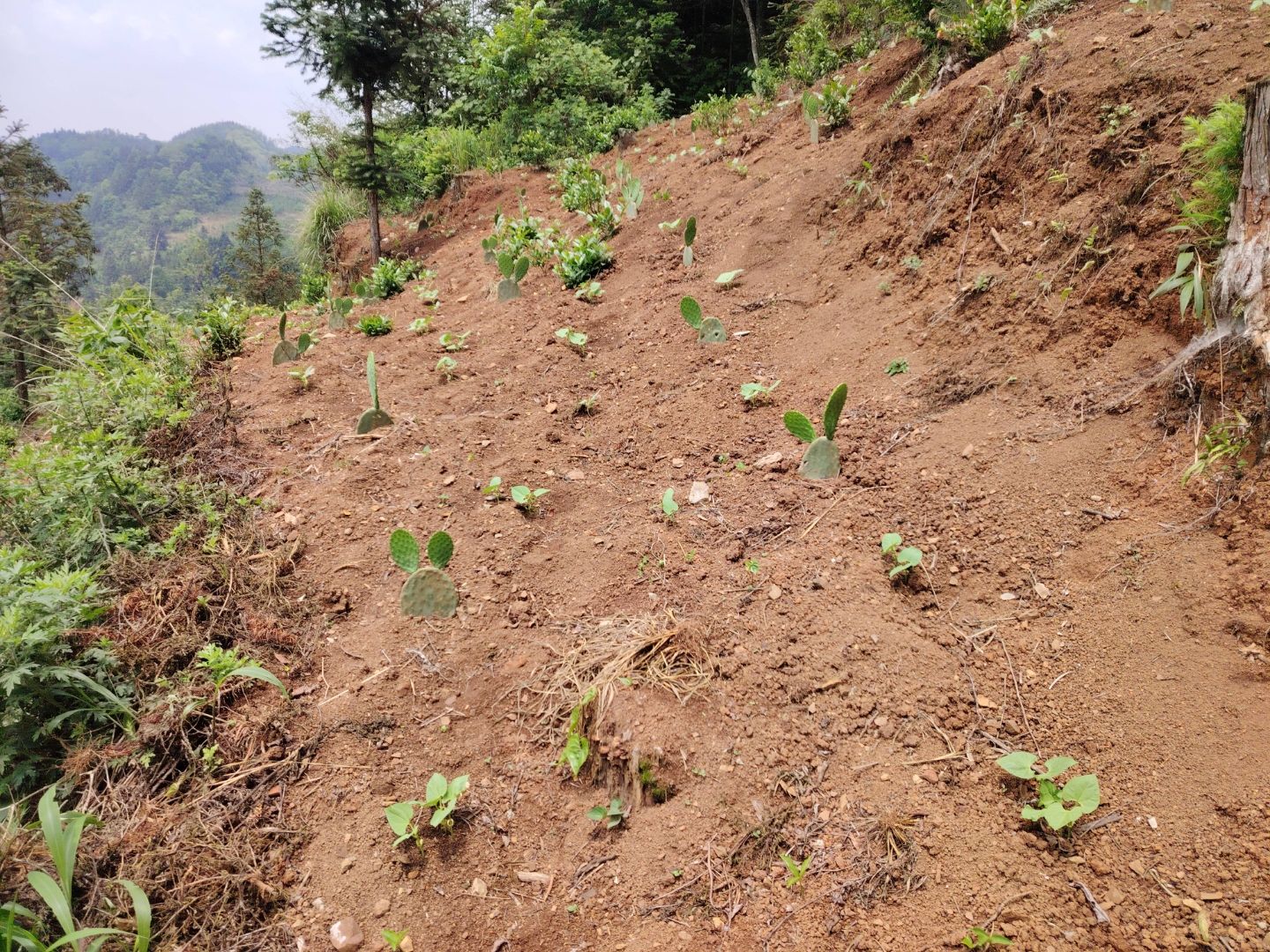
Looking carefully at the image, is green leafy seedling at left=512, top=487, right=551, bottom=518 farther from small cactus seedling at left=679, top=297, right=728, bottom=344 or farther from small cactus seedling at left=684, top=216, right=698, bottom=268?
small cactus seedling at left=684, top=216, right=698, bottom=268

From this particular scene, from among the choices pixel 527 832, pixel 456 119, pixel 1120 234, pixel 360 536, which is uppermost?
pixel 456 119

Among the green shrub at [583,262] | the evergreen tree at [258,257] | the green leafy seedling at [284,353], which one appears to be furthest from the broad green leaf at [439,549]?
the evergreen tree at [258,257]

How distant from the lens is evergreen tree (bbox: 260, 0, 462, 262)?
266 inches

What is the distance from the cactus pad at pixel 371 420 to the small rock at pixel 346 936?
257 centimetres

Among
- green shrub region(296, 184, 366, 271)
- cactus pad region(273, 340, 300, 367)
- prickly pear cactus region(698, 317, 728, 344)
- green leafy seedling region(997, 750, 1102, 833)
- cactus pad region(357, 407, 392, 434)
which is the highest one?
green shrub region(296, 184, 366, 271)

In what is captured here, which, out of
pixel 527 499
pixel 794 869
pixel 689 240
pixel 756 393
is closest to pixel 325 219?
pixel 689 240

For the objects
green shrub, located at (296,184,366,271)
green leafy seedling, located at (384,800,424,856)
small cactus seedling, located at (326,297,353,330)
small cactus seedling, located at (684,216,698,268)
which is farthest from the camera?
green shrub, located at (296,184,366,271)

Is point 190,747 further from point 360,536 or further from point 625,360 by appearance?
point 625,360

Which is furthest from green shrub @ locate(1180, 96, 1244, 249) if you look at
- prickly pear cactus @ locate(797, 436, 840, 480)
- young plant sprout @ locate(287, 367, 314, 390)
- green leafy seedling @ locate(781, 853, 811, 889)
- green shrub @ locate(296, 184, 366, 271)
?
green shrub @ locate(296, 184, 366, 271)

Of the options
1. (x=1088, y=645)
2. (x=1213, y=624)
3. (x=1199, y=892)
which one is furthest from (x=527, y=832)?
(x=1213, y=624)

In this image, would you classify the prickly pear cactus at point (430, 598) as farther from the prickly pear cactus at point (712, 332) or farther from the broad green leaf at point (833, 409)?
the prickly pear cactus at point (712, 332)

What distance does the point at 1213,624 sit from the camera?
1.58 m

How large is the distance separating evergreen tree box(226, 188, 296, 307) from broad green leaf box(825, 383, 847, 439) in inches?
842

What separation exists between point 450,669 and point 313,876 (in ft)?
2.34
